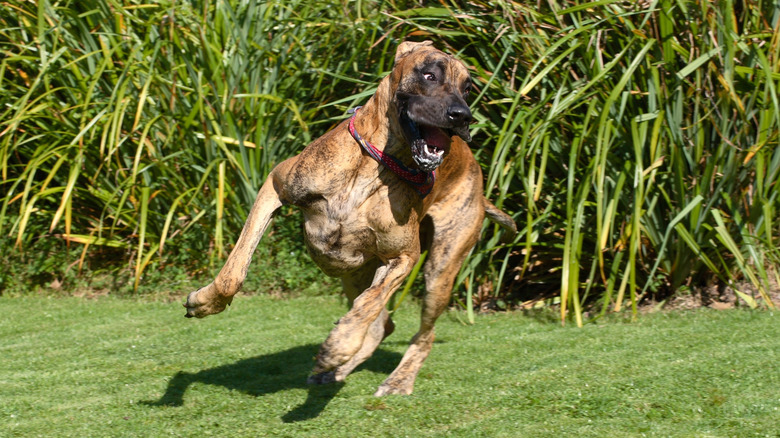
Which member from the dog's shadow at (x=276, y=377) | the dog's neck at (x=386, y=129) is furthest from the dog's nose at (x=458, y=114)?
the dog's shadow at (x=276, y=377)

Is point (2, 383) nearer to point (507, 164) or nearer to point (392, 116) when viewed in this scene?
point (392, 116)

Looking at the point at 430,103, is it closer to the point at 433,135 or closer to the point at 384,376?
the point at 433,135

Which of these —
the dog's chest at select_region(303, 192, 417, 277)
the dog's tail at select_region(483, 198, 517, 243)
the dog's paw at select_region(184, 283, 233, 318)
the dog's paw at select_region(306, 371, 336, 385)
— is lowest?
the dog's paw at select_region(306, 371, 336, 385)

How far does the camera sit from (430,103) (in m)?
3.53

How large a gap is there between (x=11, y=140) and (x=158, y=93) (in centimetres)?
134

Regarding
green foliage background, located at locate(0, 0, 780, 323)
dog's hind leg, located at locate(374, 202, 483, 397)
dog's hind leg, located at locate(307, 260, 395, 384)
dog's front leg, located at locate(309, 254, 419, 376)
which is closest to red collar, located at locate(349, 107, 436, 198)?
dog's front leg, located at locate(309, 254, 419, 376)

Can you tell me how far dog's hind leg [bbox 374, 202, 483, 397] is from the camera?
4453mm

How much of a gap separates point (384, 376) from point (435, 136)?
178 centimetres

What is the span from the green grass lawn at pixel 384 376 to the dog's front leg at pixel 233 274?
1.89 ft

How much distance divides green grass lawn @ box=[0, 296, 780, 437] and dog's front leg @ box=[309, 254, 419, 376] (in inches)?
20.8

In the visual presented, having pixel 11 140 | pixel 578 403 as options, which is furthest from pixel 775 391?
pixel 11 140

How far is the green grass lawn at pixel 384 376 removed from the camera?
12.5 ft

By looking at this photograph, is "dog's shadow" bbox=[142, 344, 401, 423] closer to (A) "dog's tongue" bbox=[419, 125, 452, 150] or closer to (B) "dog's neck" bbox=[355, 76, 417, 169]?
(B) "dog's neck" bbox=[355, 76, 417, 169]

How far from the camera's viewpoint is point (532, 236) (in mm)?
6129
